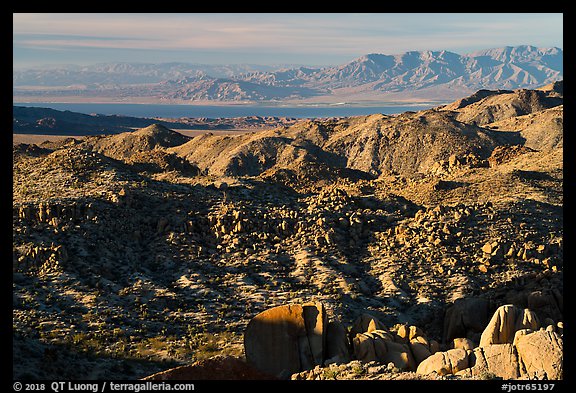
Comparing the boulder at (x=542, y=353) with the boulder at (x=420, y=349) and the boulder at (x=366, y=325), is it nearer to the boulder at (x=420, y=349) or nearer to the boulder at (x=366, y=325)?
the boulder at (x=420, y=349)

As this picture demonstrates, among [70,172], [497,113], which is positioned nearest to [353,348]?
[70,172]

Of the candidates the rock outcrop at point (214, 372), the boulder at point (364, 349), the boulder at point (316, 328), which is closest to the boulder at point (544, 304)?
the boulder at point (364, 349)

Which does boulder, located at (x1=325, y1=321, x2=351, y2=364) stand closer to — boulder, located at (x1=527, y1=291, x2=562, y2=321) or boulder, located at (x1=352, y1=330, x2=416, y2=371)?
boulder, located at (x1=352, y1=330, x2=416, y2=371)

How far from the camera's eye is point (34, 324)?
1070 inches

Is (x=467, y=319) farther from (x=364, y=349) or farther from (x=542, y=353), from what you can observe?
(x=542, y=353)

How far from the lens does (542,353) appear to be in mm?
19500

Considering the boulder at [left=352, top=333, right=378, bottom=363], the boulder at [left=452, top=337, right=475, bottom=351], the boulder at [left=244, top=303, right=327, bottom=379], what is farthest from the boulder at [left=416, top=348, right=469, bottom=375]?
the boulder at [left=244, top=303, right=327, bottom=379]

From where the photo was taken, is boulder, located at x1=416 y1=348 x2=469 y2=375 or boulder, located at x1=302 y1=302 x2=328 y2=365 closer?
boulder, located at x1=416 y1=348 x2=469 y2=375

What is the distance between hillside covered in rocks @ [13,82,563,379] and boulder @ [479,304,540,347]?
12 cm

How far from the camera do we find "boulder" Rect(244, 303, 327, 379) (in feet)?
72.6

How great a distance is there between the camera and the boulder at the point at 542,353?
62.3 ft

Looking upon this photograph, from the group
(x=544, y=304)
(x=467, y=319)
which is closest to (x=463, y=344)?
(x=467, y=319)
